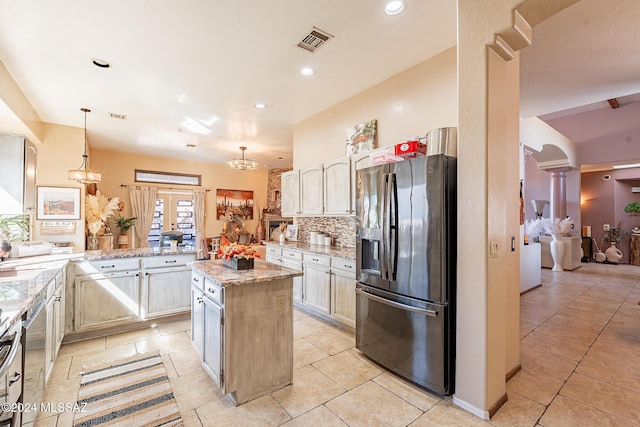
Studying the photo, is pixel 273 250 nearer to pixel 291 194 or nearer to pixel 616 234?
pixel 291 194

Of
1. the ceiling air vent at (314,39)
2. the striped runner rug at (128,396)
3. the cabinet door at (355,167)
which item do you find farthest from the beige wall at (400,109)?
the striped runner rug at (128,396)

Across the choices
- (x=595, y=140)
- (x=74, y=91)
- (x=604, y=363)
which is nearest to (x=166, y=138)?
(x=74, y=91)

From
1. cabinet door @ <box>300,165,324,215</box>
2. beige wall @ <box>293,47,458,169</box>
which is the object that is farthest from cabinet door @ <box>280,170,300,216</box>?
beige wall @ <box>293,47,458,169</box>

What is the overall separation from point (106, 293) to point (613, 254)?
12.2 metres

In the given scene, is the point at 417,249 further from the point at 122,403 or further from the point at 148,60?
the point at 148,60

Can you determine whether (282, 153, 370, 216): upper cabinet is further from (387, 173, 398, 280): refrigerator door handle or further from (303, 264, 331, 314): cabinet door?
(387, 173, 398, 280): refrigerator door handle

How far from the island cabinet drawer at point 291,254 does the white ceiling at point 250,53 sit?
223 cm

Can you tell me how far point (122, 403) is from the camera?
7.36 feet

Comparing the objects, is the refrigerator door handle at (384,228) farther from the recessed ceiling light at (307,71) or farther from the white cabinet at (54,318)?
the white cabinet at (54,318)

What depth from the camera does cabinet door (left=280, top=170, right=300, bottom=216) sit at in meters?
4.98

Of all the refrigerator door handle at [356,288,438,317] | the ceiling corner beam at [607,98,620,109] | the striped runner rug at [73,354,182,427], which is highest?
the ceiling corner beam at [607,98,620,109]

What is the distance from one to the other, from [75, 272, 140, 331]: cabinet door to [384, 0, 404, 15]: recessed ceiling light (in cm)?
388

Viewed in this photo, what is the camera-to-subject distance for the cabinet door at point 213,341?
222 centimetres

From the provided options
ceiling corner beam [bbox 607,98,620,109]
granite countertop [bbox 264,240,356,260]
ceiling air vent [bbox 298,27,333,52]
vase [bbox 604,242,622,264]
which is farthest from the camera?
vase [bbox 604,242,622,264]
